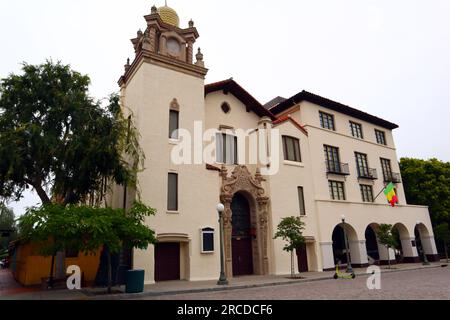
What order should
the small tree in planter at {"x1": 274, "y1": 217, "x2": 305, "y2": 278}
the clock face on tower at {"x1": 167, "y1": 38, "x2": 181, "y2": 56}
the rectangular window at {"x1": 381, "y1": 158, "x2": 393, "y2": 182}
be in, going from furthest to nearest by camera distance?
the rectangular window at {"x1": 381, "y1": 158, "x2": 393, "y2": 182}, the clock face on tower at {"x1": 167, "y1": 38, "x2": 181, "y2": 56}, the small tree in planter at {"x1": 274, "y1": 217, "x2": 305, "y2": 278}

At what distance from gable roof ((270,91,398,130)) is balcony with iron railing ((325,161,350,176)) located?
5627 mm

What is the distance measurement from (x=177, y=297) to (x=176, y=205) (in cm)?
713

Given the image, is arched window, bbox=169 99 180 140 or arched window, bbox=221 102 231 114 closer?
arched window, bbox=169 99 180 140

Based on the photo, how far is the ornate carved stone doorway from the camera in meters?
22.6

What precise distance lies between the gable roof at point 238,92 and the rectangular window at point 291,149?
2614 mm

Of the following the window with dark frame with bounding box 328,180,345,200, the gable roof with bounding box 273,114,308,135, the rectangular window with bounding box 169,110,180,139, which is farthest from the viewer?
the window with dark frame with bounding box 328,180,345,200

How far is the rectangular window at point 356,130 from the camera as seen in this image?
33.7 metres

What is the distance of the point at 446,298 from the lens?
11.7 m

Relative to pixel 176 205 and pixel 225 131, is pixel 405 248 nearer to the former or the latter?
pixel 225 131

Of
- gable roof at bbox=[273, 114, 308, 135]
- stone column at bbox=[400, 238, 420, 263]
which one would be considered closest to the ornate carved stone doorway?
gable roof at bbox=[273, 114, 308, 135]

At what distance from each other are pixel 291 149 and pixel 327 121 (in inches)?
262

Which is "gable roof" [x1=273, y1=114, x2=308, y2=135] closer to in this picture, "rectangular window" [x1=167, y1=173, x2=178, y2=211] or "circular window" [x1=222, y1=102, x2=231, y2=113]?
"circular window" [x1=222, y1=102, x2=231, y2=113]

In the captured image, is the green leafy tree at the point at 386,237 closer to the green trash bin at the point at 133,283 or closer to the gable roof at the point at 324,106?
the gable roof at the point at 324,106

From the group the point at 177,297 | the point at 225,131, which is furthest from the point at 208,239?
the point at 225,131
